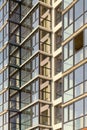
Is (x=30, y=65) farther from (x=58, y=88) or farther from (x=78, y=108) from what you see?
(x=78, y=108)

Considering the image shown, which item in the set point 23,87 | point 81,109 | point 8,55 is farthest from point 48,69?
point 81,109

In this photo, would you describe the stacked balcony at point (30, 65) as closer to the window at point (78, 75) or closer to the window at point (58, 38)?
the window at point (58, 38)

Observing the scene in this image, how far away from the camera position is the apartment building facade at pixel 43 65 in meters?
31.2

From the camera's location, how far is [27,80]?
1682 inches

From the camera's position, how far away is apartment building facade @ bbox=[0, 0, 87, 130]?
3123cm

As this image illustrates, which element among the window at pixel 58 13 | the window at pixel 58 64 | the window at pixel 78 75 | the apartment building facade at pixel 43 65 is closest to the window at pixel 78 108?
the apartment building facade at pixel 43 65

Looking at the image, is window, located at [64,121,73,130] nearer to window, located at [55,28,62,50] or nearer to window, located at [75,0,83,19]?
window, located at [75,0,83,19]

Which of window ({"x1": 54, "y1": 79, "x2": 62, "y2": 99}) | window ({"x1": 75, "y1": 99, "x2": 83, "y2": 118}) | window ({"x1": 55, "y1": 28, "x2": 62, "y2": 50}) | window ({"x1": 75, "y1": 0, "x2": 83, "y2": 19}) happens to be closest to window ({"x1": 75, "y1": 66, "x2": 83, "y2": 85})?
window ({"x1": 75, "y1": 99, "x2": 83, "y2": 118})

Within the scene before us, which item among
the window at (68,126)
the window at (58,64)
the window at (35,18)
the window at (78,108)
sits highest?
the window at (35,18)

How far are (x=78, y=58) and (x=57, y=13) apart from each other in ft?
36.2

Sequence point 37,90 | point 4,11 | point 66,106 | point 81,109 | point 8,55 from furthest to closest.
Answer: point 4,11, point 8,55, point 37,90, point 66,106, point 81,109

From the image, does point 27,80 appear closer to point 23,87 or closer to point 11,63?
point 23,87

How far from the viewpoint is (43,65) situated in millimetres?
40344

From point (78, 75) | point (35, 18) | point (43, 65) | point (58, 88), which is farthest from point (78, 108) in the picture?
point (35, 18)
